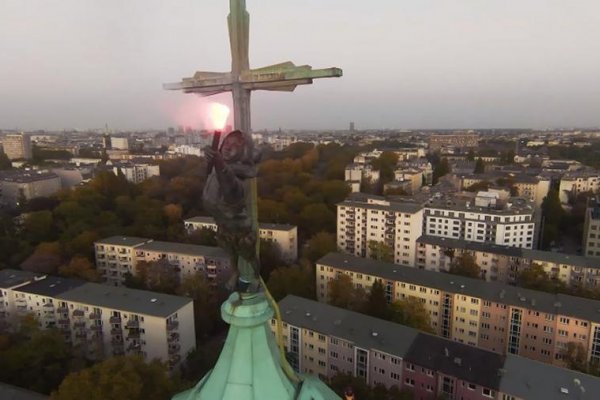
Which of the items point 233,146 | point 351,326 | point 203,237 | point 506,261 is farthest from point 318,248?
point 233,146

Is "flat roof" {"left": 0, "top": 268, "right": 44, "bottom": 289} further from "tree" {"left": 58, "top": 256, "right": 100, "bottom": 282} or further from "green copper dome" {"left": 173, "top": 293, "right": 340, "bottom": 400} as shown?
"green copper dome" {"left": 173, "top": 293, "right": 340, "bottom": 400}

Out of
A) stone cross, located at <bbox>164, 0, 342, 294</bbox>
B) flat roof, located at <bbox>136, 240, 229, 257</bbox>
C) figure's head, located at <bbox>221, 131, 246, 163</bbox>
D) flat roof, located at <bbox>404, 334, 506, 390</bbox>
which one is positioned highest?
stone cross, located at <bbox>164, 0, 342, 294</bbox>

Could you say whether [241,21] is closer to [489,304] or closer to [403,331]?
[403,331]

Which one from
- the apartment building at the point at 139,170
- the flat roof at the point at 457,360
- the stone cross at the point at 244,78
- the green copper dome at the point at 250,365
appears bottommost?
the flat roof at the point at 457,360

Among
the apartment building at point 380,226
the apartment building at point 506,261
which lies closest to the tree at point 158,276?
the apartment building at point 380,226

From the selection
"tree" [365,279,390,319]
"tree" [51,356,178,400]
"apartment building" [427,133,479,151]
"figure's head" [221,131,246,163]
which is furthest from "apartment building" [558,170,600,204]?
"apartment building" [427,133,479,151]

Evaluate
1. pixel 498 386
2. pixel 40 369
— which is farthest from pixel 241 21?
pixel 40 369

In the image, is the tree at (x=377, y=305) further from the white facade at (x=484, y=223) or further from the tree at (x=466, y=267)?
the white facade at (x=484, y=223)
